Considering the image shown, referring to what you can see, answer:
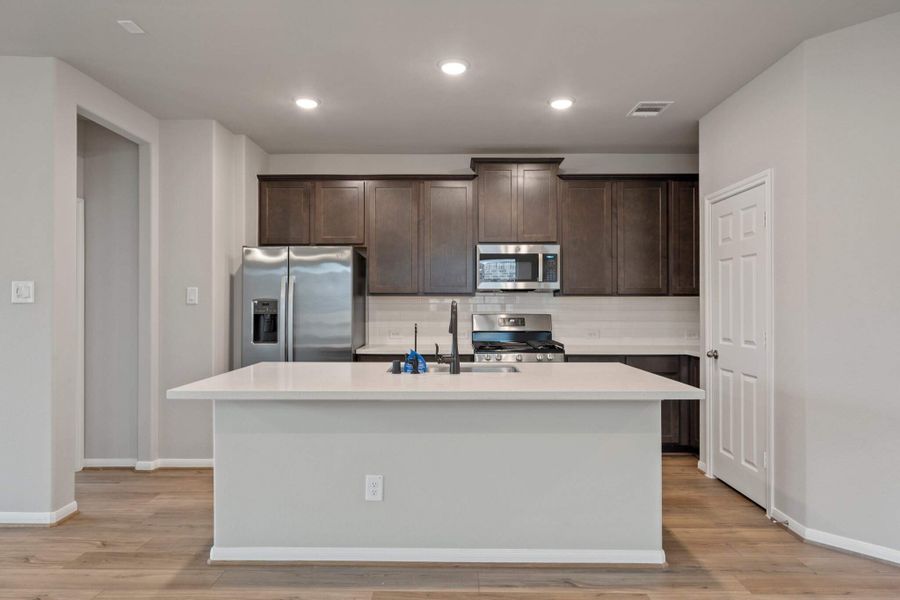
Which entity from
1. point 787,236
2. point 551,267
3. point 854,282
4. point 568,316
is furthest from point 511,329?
point 854,282

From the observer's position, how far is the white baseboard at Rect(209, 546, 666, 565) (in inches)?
104

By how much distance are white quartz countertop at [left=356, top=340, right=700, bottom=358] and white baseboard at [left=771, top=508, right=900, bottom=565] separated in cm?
166

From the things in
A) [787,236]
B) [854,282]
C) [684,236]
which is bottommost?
[854,282]

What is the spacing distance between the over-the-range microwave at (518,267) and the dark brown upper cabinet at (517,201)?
0.32ft

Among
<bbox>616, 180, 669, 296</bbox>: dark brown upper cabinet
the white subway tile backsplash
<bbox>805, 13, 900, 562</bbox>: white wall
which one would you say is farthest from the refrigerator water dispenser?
<bbox>805, 13, 900, 562</bbox>: white wall

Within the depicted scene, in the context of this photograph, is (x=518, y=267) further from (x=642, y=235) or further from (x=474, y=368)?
(x=474, y=368)

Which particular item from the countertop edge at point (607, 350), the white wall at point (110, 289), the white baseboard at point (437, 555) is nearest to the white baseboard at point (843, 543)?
the white baseboard at point (437, 555)

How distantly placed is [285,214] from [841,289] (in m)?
4.03

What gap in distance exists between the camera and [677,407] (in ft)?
15.2

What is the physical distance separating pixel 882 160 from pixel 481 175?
9.38 feet

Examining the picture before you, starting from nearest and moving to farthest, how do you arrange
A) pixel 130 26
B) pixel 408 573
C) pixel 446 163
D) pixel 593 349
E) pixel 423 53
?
pixel 408 573
pixel 130 26
pixel 423 53
pixel 593 349
pixel 446 163

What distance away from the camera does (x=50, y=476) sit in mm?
3203

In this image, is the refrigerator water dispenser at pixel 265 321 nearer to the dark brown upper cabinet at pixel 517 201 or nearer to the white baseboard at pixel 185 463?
the white baseboard at pixel 185 463

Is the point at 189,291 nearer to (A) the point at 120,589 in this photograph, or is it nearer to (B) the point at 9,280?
(B) the point at 9,280
